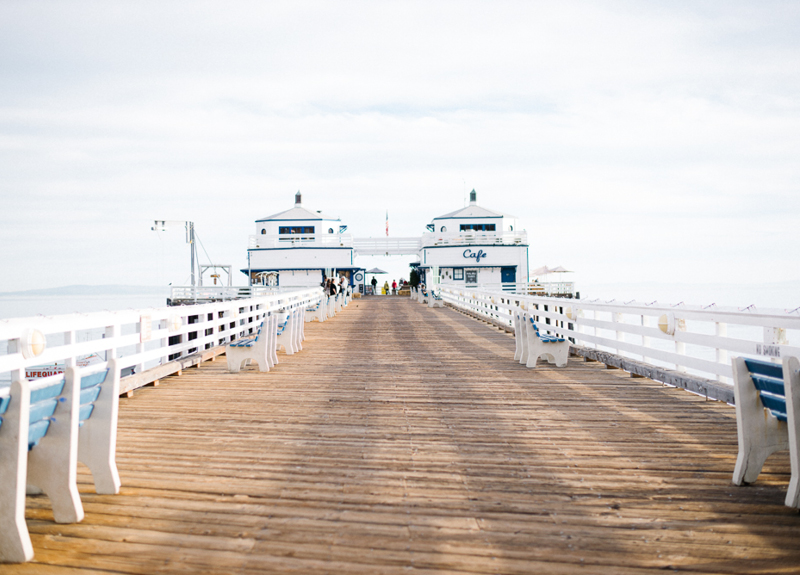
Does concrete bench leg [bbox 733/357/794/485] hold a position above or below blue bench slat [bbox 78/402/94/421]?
below

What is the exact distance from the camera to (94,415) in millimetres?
3707

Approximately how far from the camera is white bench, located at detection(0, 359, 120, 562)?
9.48ft

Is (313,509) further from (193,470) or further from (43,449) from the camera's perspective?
(43,449)

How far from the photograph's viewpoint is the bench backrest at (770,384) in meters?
3.64

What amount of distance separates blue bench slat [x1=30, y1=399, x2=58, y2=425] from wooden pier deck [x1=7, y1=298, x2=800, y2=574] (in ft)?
2.23

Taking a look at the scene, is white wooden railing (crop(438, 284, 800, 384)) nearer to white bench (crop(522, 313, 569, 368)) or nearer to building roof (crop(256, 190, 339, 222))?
white bench (crop(522, 313, 569, 368))

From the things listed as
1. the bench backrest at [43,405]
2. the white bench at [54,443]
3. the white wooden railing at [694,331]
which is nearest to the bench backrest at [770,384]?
the white wooden railing at [694,331]

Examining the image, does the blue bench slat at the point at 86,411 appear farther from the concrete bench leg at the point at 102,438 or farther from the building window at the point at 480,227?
the building window at the point at 480,227

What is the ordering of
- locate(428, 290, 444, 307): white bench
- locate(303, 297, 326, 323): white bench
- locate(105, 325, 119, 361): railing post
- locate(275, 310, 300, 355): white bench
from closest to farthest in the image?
locate(105, 325, 119, 361): railing post
locate(275, 310, 300, 355): white bench
locate(303, 297, 326, 323): white bench
locate(428, 290, 444, 307): white bench

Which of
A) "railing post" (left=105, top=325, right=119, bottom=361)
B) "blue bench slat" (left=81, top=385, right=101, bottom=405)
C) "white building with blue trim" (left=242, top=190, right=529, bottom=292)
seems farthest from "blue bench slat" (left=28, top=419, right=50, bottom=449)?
"white building with blue trim" (left=242, top=190, right=529, bottom=292)

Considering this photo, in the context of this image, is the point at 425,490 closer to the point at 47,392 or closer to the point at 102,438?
the point at 102,438

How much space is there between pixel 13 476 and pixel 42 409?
1.20 feet

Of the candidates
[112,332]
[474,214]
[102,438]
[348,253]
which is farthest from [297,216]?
[102,438]

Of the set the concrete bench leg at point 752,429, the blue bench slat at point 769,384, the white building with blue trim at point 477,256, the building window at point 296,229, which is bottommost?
the concrete bench leg at point 752,429
